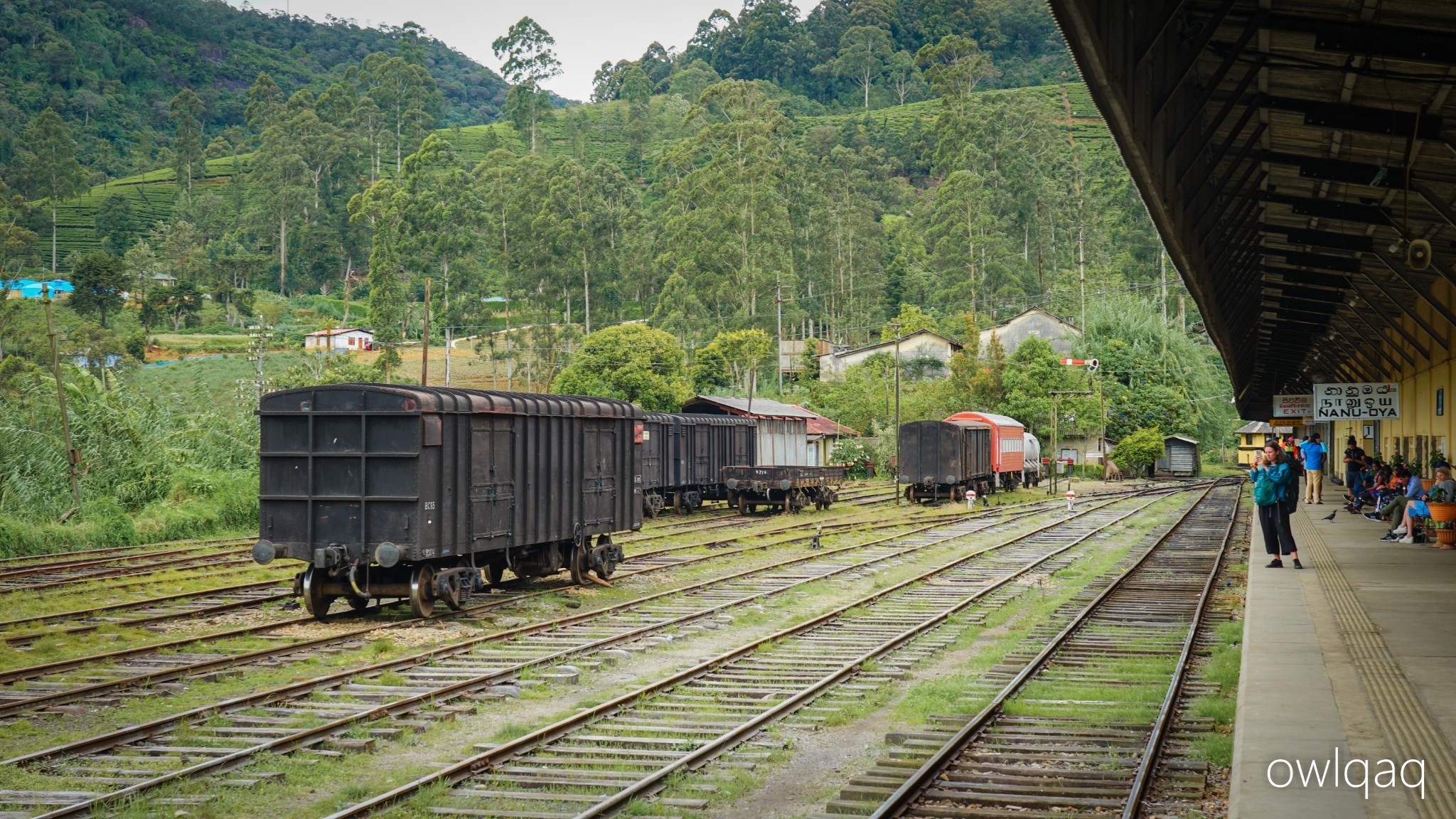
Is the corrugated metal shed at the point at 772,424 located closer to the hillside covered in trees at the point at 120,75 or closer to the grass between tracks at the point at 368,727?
the grass between tracks at the point at 368,727

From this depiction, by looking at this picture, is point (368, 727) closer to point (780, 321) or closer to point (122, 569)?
point (122, 569)

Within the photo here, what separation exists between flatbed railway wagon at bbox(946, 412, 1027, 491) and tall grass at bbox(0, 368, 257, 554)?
2534 centimetres

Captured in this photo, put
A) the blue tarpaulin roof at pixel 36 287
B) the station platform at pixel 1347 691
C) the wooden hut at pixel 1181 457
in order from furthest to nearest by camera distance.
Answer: the blue tarpaulin roof at pixel 36 287
the wooden hut at pixel 1181 457
the station platform at pixel 1347 691

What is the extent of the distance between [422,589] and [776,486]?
21.9m

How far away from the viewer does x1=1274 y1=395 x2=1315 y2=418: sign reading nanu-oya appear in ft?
93.9

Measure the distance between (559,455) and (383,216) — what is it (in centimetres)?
7234

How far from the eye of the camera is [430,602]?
15555mm

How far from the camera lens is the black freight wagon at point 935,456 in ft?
138

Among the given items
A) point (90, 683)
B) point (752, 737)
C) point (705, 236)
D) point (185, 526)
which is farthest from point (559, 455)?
point (705, 236)

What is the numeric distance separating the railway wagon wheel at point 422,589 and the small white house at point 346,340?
229 ft

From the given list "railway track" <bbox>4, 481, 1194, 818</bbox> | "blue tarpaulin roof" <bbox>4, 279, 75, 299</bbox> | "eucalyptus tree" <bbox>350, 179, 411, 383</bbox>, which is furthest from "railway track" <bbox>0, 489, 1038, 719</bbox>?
"blue tarpaulin roof" <bbox>4, 279, 75, 299</bbox>

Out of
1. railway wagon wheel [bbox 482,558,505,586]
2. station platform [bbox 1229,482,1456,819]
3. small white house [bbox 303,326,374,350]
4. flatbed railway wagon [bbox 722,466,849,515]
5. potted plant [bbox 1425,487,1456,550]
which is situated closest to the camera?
station platform [bbox 1229,482,1456,819]

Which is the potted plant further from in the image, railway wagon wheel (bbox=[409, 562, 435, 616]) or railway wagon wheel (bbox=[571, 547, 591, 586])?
railway wagon wheel (bbox=[409, 562, 435, 616])

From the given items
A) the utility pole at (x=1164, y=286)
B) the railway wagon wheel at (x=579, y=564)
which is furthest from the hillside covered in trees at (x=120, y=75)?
the railway wagon wheel at (x=579, y=564)
